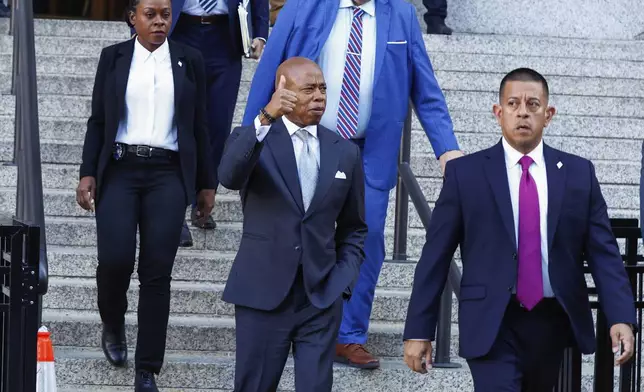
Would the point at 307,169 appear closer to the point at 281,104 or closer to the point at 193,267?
the point at 281,104

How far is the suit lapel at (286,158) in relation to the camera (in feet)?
19.2

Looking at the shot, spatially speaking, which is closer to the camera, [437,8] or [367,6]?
[367,6]

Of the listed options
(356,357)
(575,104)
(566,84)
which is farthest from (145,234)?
(566,84)

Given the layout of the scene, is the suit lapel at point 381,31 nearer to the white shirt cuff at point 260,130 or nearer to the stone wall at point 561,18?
the white shirt cuff at point 260,130

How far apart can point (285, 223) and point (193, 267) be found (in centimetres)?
233

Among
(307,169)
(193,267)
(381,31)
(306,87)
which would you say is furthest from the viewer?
(193,267)

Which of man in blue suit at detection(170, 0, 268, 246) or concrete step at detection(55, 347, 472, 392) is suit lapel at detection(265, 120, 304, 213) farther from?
man in blue suit at detection(170, 0, 268, 246)

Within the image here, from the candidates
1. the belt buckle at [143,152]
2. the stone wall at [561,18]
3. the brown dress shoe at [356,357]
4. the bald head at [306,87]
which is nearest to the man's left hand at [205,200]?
the belt buckle at [143,152]

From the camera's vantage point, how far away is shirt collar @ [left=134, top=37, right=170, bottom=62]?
706cm

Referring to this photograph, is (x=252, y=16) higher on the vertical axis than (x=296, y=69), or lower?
higher

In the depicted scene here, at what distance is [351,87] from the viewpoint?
687 cm

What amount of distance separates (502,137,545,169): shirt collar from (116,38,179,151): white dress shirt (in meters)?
2.02

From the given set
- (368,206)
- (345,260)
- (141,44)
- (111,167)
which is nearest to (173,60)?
(141,44)

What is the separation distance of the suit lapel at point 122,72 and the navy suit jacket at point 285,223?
1.18 m
